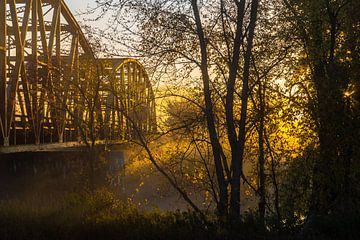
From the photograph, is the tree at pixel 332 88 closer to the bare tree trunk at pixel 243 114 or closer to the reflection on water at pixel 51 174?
the bare tree trunk at pixel 243 114

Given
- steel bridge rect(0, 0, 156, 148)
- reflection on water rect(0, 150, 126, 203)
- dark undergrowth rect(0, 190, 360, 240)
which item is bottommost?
dark undergrowth rect(0, 190, 360, 240)

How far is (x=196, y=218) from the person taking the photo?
397 inches

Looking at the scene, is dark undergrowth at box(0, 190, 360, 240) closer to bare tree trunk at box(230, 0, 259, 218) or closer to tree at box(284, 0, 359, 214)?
bare tree trunk at box(230, 0, 259, 218)

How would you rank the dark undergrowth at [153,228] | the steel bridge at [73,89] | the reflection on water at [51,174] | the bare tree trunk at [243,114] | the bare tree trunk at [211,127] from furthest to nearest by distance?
the reflection on water at [51,174], the steel bridge at [73,89], the bare tree trunk at [211,127], the bare tree trunk at [243,114], the dark undergrowth at [153,228]

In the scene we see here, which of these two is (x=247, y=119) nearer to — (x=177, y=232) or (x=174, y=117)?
(x=174, y=117)

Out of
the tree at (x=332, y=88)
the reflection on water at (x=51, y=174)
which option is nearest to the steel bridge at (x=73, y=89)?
the reflection on water at (x=51, y=174)

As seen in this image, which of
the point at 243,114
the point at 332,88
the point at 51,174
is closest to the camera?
the point at 332,88

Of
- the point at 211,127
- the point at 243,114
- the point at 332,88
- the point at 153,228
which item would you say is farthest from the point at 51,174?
the point at 332,88

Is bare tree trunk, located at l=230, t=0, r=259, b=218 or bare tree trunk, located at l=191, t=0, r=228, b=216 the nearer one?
bare tree trunk, located at l=230, t=0, r=259, b=218

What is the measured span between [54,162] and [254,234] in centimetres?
1991

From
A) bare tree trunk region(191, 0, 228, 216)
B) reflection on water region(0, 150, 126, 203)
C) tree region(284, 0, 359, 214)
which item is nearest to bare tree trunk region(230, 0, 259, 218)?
bare tree trunk region(191, 0, 228, 216)

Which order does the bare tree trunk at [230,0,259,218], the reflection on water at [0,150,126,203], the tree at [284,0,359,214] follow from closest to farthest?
the tree at [284,0,359,214]
the bare tree trunk at [230,0,259,218]
the reflection on water at [0,150,126,203]

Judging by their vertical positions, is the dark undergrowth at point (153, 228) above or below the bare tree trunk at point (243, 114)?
below

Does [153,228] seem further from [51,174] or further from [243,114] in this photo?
[51,174]
